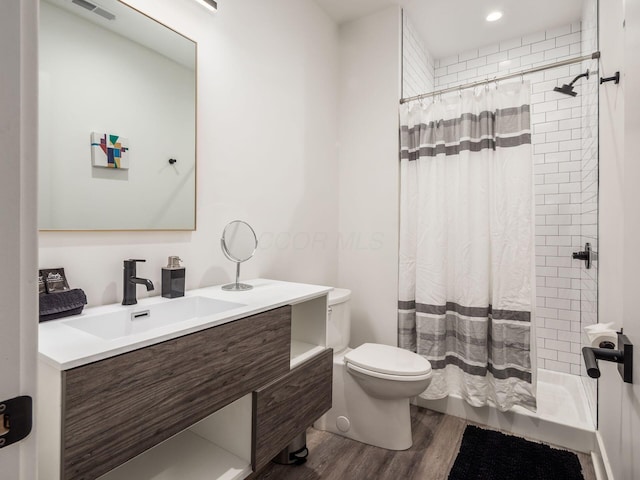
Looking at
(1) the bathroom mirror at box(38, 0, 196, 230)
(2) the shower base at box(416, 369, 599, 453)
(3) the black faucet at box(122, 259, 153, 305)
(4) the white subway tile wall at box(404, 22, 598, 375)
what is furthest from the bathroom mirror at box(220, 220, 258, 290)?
(4) the white subway tile wall at box(404, 22, 598, 375)

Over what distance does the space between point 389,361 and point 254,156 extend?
1.37 metres

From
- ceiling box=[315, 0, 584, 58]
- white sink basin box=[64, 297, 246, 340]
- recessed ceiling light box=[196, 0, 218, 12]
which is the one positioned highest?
ceiling box=[315, 0, 584, 58]

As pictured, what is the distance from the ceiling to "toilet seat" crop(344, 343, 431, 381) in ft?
7.64

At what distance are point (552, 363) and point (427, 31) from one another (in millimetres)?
2779

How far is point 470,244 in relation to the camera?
86.6 inches

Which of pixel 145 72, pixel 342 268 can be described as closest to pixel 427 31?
pixel 342 268

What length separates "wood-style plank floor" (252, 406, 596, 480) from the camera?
1.72 metres

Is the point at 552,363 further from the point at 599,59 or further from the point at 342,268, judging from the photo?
the point at 599,59

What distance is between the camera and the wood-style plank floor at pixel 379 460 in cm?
172

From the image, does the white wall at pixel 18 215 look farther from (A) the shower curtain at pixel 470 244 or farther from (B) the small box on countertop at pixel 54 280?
(A) the shower curtain at pixel 470 244

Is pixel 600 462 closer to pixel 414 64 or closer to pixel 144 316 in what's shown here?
pixel 144 316

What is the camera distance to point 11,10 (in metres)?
0.40

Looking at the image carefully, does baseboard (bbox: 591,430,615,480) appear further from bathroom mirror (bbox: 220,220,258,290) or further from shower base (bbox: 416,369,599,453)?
bathroom mirror (bbox: 220,220,258,290)

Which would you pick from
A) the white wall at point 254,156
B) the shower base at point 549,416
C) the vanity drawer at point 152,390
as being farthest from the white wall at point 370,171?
the vanity drawer at point 152,390
